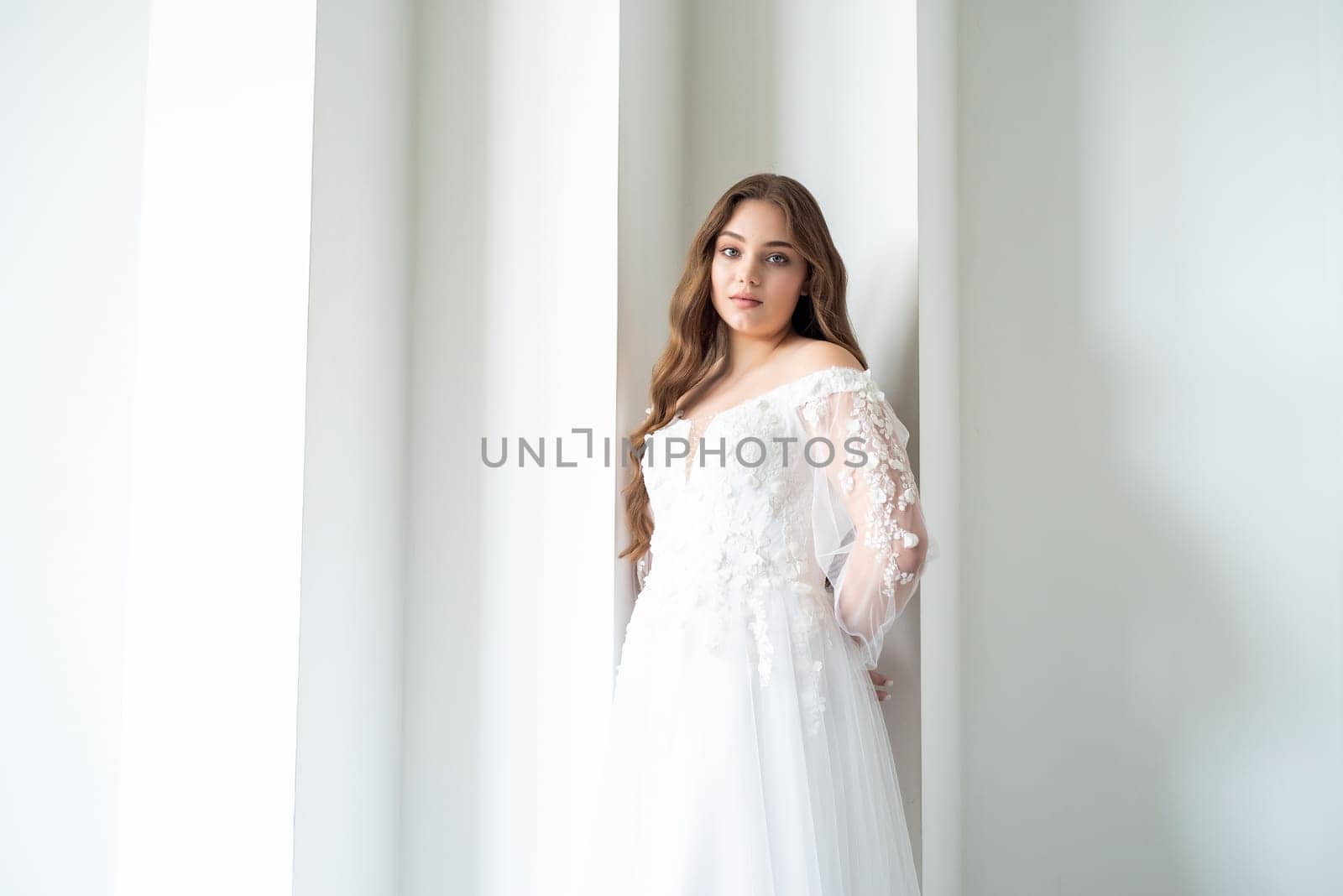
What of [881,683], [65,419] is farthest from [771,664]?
[65,419]

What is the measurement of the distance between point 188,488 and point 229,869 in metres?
0.73

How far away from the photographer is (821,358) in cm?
171

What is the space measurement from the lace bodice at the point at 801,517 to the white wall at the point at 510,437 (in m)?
0.28

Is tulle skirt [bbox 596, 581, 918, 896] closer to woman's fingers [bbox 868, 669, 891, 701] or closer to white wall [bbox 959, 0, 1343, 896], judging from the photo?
woman's fingers [bbox 868, 669, 891, 701]

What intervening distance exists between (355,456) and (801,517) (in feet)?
3.06

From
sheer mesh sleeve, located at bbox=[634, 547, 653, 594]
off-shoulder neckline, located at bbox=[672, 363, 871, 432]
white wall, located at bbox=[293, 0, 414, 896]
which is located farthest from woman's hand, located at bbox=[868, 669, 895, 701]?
white wall, located at bbox=[293, 0, 414, 896]

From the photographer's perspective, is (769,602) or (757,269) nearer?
(769,602)

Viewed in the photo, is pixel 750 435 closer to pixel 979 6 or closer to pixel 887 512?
pixel 887 512

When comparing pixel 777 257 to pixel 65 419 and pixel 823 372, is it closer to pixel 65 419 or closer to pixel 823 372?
pixel 823 372

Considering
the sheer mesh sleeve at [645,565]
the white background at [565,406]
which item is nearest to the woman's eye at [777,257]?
the white background at [565,406]

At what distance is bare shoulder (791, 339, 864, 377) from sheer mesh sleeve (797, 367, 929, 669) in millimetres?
57

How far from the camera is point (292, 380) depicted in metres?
1.74

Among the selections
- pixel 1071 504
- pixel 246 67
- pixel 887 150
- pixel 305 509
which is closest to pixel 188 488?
pixel 305 509

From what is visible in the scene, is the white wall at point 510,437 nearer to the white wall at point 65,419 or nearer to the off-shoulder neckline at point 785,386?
the off-shoulder neckline at point 785,386
